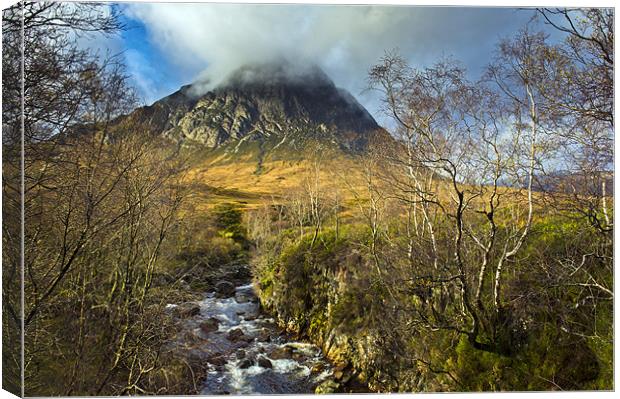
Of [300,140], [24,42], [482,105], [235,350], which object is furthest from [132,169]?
[482,105]

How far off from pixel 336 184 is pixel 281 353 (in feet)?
9.48

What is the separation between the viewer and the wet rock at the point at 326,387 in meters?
4.73

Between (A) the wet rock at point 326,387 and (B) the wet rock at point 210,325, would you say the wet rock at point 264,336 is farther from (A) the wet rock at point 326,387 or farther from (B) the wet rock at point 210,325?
(A) the wet rock at point 326,387

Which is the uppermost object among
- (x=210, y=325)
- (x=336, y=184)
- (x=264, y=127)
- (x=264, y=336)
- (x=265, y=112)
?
(x=265, y=112)

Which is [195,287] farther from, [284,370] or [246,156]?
[246,156]

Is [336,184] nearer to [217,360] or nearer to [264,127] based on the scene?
[264,127]

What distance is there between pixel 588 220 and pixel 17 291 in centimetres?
557

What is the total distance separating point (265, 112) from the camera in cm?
516

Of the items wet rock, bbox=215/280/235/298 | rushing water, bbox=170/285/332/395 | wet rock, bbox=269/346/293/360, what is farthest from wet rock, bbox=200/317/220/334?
wet rock, bbox=269/346/293/360

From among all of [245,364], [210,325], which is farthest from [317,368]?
[210,325]

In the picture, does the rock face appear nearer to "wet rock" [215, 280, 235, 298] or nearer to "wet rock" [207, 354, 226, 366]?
"wet rock" [215, 280, 235, 298]

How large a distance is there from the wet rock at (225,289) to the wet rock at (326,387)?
2.38 metres

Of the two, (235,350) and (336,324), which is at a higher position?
(336,324)

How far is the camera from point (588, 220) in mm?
3740
